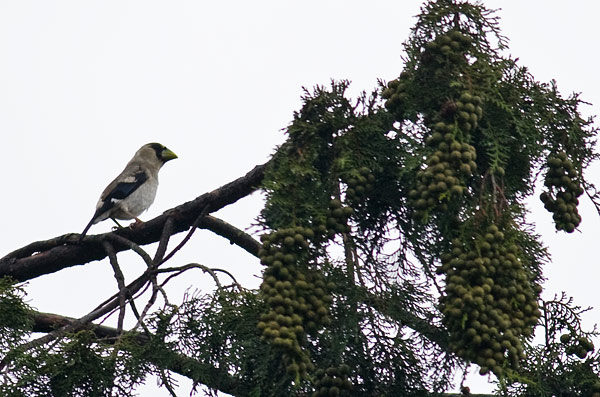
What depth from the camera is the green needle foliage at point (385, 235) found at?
3.51 meters

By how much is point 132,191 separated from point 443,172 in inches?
244

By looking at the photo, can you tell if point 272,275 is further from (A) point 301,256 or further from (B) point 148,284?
(B) point 148,284

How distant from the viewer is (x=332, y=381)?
3846mm

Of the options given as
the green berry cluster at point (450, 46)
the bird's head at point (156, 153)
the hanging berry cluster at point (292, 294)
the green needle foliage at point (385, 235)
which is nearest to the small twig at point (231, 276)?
the green needle foliage at point (385, 235)

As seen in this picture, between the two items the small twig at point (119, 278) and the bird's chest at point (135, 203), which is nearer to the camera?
the small twig at point (119, 278)

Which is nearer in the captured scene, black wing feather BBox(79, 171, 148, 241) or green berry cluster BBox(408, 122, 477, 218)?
green berry cluster BBox(408, 122, 477, 218)

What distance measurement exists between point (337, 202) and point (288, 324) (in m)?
0.56

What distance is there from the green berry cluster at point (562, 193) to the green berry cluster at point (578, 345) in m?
0.59

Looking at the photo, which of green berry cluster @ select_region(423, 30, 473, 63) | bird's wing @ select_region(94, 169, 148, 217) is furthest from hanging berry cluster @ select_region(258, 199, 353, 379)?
bird's wing @ select_region(94, 169, 148, 217)

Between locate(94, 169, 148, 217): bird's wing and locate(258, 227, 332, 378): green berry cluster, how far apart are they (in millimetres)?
5643

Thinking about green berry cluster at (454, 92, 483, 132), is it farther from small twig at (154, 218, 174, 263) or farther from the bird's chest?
the bird's chest

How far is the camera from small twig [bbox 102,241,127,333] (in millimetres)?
5043

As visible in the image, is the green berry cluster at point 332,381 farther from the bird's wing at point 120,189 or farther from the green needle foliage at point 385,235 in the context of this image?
the bird's wing at point 120,189

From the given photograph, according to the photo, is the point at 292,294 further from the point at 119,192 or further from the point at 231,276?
the point at 119,192
